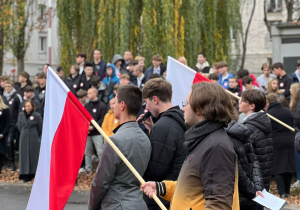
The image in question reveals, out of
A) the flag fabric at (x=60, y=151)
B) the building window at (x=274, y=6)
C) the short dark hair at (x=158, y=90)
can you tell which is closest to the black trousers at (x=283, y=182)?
the short dark hair at (x=158, y=90)

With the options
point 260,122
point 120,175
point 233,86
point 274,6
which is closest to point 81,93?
point 233,86

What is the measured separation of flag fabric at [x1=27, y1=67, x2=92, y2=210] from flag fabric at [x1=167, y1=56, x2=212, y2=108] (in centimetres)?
305

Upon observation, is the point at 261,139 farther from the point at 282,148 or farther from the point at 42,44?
the point at 42,44

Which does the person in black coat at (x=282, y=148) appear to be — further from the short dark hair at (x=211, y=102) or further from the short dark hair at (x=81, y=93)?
the short dark hair at (x=211, y=102)

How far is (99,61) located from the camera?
1709 cm

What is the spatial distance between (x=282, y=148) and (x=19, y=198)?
5081 millimetres

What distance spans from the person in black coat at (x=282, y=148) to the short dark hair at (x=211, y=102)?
25.1 feet

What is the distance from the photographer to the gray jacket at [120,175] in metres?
4.97

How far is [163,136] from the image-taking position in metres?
5.54

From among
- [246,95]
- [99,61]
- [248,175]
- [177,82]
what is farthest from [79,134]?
[99,61]

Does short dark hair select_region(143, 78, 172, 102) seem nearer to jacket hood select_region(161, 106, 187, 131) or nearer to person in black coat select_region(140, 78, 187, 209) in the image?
person in black coat select_region(140, 78, 187, 209)

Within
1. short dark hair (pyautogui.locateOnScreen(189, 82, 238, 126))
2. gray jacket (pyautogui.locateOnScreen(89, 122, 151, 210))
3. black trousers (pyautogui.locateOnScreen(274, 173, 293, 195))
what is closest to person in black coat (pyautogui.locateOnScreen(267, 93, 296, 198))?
black trousers (pyautogui.locateOnScreen(274, 173, 293, 195))

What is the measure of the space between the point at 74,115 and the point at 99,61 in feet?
38.6

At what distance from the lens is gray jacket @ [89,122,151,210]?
196 inches
